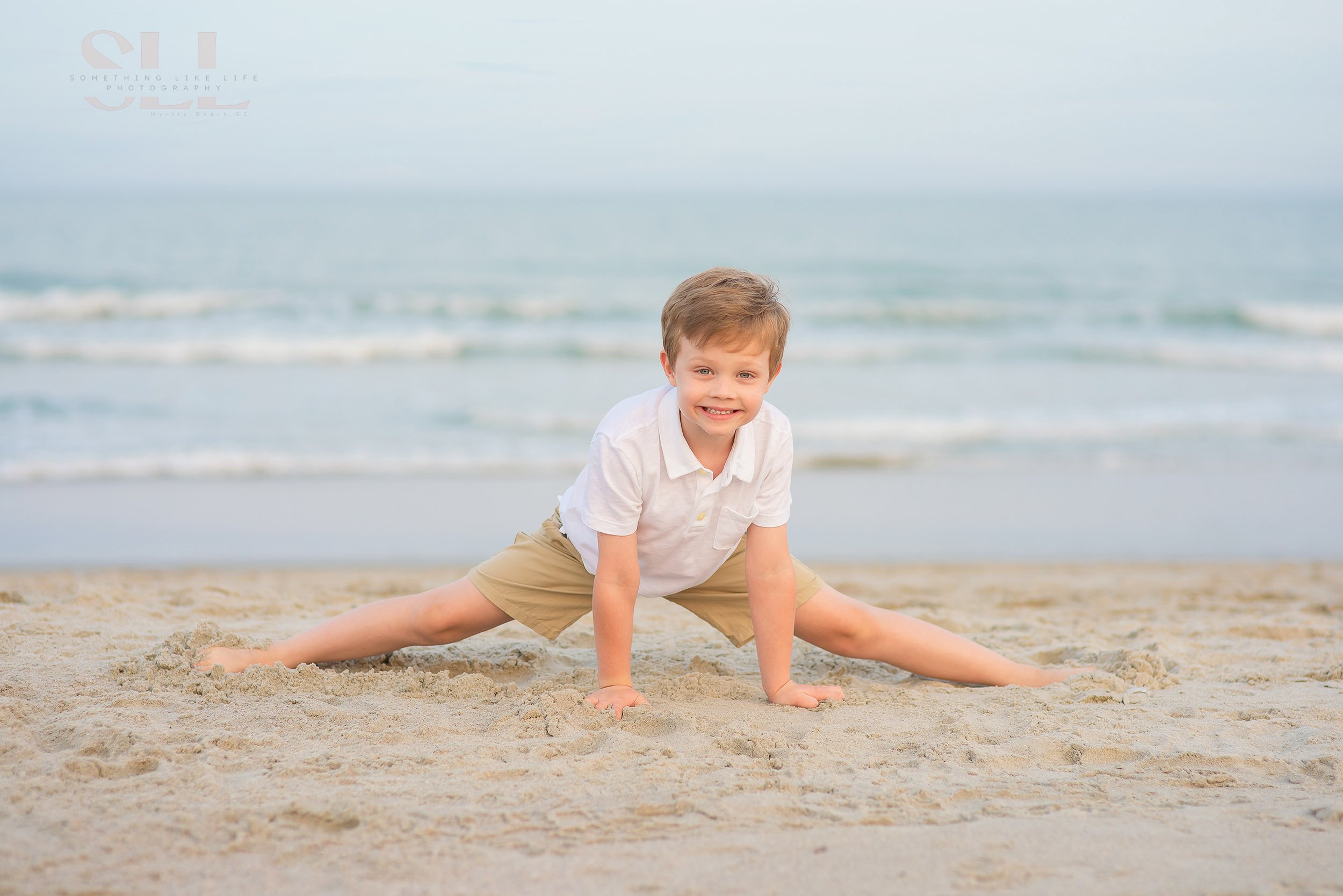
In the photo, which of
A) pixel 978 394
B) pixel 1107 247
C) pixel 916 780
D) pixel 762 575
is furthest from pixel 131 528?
pixel 1107 247

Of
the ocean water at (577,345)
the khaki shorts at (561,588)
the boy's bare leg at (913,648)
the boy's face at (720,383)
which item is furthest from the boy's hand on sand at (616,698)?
the ocean water at (577,345)

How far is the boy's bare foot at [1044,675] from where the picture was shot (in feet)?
11.0

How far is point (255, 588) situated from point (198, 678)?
5.89 feet

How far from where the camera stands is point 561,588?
3.22m

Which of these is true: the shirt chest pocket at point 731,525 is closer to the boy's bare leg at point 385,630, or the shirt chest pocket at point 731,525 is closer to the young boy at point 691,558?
the young boy at point 691,558

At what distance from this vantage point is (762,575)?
302cm

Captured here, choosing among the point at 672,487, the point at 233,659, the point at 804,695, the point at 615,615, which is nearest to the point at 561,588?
the point at 615,615

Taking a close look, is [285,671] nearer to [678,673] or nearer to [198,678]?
[198,678]

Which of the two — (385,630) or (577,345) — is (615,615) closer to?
(385,630)

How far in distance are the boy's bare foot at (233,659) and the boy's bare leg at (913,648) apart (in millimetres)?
1778

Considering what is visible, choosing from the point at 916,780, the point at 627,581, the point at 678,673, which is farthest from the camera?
the point at 678,673

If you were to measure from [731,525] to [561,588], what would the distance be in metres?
0.63

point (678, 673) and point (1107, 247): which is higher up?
point (1107, 247)

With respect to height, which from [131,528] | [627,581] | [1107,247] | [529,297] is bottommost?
[131,528]
